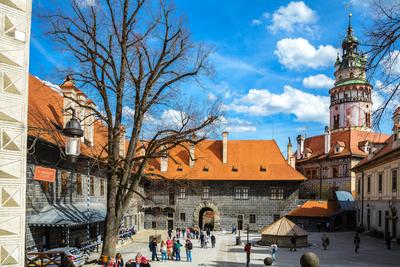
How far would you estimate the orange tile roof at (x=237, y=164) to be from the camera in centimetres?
4047

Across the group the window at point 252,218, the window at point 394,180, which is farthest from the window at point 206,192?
the window at point 394,180

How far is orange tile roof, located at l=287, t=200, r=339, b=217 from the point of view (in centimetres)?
3918

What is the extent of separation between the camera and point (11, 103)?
5.13m

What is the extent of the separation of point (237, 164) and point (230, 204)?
14.7ft

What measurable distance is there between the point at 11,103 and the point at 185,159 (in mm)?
38425

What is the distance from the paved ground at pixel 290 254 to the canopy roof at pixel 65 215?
3240 mm

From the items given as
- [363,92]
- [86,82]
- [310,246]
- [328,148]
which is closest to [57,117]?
[86,82]

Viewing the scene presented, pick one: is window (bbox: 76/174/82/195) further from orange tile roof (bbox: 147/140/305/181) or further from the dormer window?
the dormer window

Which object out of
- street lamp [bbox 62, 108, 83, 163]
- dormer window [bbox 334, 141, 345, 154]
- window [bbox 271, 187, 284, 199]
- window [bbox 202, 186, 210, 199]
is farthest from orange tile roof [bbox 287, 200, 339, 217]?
street lamp [bbox 62, 108, 83, 163]

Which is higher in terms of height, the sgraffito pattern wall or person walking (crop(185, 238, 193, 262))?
the sgraffito pattern wall

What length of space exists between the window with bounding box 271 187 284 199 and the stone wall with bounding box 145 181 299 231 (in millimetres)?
317

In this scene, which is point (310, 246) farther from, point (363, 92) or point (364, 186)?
point (363, 92)

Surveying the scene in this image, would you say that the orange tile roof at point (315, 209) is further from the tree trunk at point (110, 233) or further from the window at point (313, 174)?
the tree trunk at point (110, 233)

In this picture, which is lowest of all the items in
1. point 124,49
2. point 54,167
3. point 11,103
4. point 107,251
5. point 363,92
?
point 107,251
